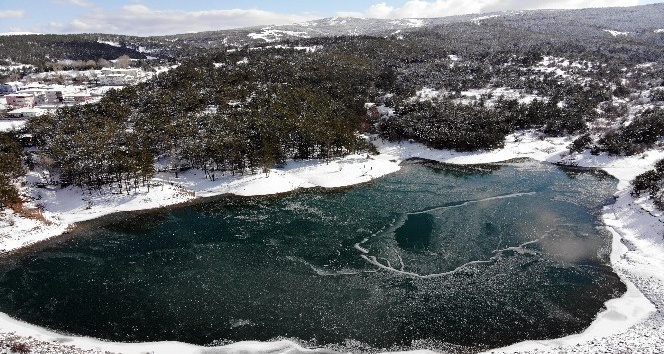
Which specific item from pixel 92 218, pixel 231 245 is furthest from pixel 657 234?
pixel 92 218

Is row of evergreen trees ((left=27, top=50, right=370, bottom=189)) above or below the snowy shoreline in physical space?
above

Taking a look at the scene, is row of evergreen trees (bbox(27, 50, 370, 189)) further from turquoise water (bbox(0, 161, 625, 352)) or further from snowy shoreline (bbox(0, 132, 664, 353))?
turquoise water (bbox(0, 161, 625, 352))

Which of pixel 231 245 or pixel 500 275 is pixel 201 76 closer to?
pixel 231 245

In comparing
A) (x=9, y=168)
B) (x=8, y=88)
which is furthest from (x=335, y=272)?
(x=8, y=88)

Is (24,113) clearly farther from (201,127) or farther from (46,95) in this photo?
(201,127)

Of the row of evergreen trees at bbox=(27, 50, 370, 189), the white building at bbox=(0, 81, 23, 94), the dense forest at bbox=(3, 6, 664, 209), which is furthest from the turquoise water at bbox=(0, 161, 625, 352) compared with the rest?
the white building at bbox=(0, 81, 23, 94)

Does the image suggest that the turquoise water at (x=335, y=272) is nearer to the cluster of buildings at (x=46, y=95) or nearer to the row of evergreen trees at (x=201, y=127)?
the row of evergreen trees at (x=201, y=127)

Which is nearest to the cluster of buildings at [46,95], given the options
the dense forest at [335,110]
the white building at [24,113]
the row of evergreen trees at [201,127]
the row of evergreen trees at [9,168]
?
the white building at [24,113]
